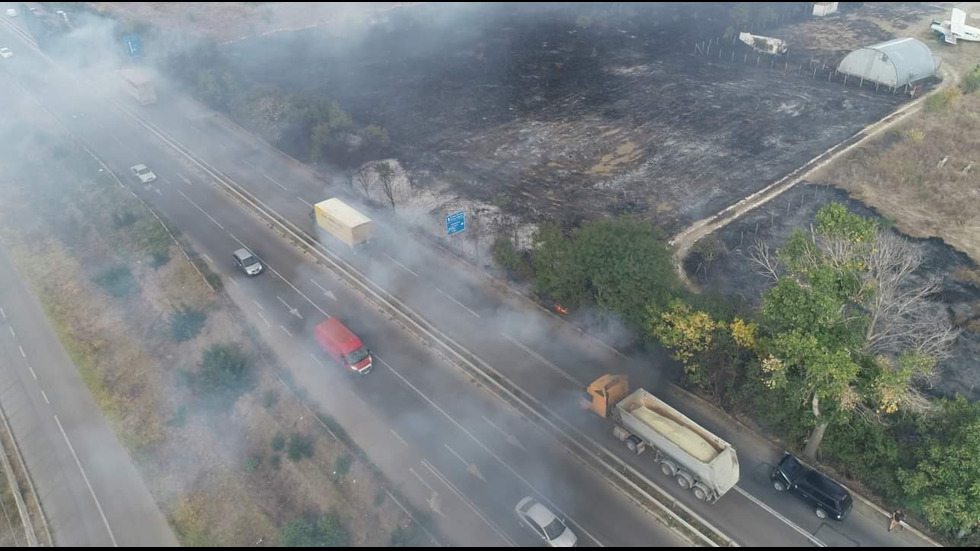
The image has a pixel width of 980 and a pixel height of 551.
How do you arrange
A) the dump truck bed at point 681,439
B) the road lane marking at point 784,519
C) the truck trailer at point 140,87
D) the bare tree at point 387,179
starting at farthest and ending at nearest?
the truck trailer at point 140,87
the bare tree at point 387,179
the dump truck bed at point 681,439
the road lane marking at point 784,519

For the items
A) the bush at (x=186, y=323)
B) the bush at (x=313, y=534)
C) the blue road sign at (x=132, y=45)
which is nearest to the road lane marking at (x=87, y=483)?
the bush at (x=186, y=323)

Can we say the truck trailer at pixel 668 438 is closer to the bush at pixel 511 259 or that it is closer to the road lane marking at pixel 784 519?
the road lane marking at pixel 784 519

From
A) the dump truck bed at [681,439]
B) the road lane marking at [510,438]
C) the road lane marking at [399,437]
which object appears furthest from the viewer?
the road lane marking at [399,437]

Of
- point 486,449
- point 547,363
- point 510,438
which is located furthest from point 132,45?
point 510,438

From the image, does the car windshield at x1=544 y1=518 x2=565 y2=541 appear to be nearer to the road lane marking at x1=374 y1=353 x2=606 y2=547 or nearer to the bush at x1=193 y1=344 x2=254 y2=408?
the road lane marking at x1=374 y1=353 x2=606 y2=547

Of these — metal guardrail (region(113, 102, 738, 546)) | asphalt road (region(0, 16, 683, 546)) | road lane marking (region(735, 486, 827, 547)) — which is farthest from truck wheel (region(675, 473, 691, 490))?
road lane marking (region(735, 486, 827, 547))

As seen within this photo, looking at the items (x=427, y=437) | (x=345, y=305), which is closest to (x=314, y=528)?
(x=427, y=437)
